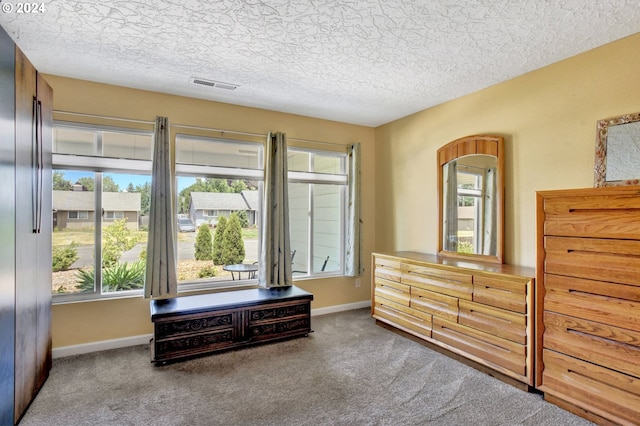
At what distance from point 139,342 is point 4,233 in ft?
6.48

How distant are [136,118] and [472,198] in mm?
3617

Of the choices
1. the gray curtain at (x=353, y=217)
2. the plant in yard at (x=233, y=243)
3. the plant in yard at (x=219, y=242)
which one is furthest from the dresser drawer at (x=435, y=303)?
the plant in yard at (x=219, y=242)

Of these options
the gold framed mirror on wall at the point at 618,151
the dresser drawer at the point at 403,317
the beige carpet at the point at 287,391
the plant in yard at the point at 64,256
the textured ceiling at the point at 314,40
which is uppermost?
the textured ceiling at the point at 314,40

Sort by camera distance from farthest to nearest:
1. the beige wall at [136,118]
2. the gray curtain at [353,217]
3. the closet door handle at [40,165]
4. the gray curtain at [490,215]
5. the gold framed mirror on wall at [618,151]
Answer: the gray curtain at [353,217] → the gray curtain at [490,215] → the beige wall at [136,118] → the closet door handle at [40,165] → the gold framed mirror on wall at [618,151]

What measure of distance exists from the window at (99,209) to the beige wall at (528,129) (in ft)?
10.4

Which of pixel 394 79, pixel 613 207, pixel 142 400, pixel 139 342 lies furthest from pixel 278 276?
pixel 613 207

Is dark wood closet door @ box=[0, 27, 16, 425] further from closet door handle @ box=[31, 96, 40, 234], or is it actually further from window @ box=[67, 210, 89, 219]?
window @ box=[67, 210, 89, 219]

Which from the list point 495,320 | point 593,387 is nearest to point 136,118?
point 495,320

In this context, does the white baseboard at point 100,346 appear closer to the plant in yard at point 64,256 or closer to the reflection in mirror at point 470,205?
the plant in yard at point 64,256

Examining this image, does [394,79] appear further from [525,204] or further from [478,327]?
[478,327]

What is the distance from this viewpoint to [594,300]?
220 cm

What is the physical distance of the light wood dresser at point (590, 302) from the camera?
2043 millimetres

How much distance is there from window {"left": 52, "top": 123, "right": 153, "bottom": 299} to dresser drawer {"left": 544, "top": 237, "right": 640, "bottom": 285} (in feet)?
12.3

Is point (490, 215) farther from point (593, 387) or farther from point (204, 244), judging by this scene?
point (204, 244)
